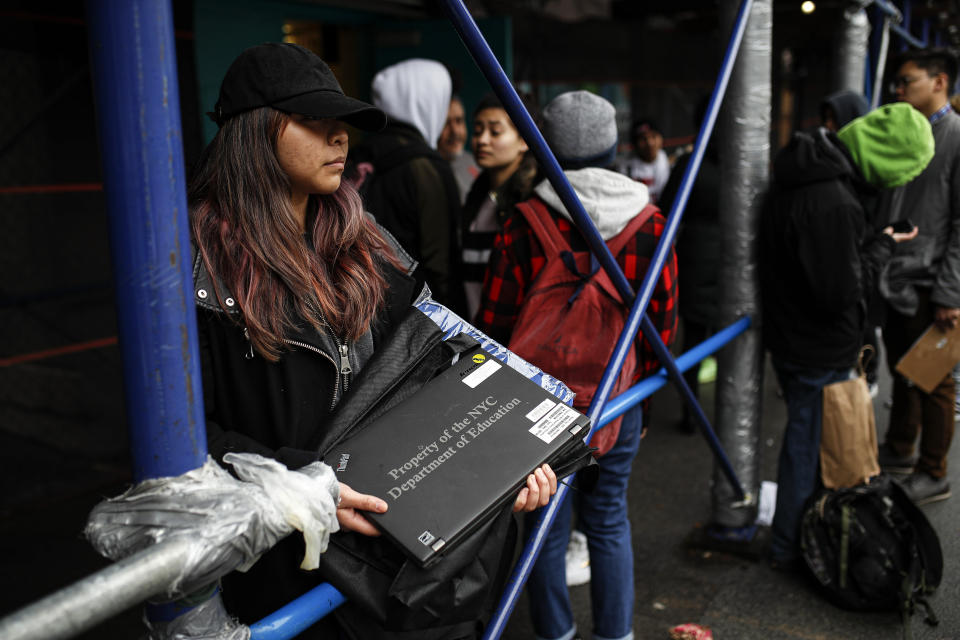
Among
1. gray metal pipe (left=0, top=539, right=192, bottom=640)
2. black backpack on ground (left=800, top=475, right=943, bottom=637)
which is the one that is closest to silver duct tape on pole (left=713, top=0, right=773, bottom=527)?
black backpack on ground (left=800, top=475, right=943, bottom=637)

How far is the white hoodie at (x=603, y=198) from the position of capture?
2332mm

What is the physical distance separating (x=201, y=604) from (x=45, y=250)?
3773mm

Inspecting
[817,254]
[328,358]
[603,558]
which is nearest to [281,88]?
[328,358]

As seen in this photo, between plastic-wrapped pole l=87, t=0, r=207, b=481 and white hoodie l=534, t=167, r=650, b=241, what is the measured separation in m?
1.42

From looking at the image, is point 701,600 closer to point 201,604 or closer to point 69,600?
point 201,604

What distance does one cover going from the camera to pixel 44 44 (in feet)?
13.5

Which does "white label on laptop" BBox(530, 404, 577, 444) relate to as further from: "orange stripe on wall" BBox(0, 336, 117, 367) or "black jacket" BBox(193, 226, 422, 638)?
"orange stripe on wall" BBox(0, 336, 117, 367)

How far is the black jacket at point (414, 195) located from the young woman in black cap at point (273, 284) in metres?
1.78

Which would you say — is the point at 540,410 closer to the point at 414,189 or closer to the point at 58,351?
the point at 414,189

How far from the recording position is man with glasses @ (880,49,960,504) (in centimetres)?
364

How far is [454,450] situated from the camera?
57.1 inches

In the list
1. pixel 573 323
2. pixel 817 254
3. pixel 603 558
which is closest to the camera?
pixel 573 323

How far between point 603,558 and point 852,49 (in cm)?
419

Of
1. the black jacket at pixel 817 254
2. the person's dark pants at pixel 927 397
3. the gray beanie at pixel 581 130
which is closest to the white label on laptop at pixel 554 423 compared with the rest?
the gray beanie at pixel 581 130
